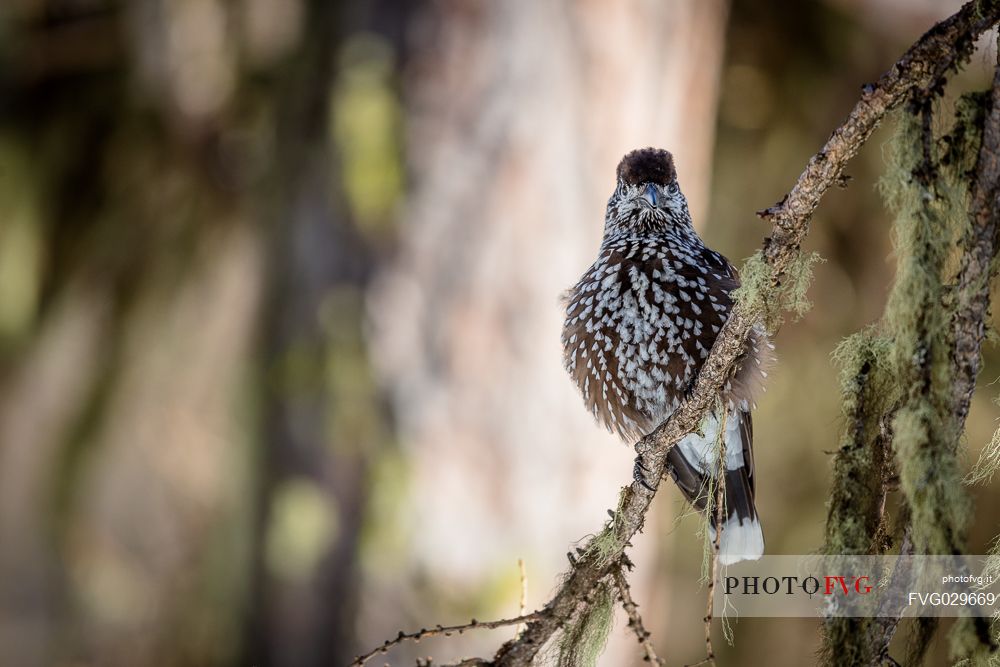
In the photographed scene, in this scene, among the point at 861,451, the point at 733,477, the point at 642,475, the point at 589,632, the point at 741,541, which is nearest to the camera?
the point at 861,451

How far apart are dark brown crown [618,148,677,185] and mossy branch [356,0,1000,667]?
0.83 meters

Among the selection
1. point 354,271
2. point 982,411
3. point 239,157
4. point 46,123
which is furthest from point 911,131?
point 46,123

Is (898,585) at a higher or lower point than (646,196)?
lower

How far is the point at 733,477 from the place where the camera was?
3.16m

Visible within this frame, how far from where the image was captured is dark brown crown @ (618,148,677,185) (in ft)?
8.52

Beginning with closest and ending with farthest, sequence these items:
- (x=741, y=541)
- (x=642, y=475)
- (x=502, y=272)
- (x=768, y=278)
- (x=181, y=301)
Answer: (x=768, y=278) < (x=642, y=475) < (x=741, y=541) < (x=502, y=272) < (x=181, y=301)

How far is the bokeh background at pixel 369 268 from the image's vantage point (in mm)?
4496

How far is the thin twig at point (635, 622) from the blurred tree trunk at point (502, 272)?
8.13 feet

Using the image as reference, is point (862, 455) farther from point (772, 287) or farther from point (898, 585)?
point (772, 287)

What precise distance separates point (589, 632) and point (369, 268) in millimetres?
2916

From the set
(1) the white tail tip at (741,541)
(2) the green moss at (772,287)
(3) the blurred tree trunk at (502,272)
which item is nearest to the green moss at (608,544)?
(2) the green moss at (772,287)

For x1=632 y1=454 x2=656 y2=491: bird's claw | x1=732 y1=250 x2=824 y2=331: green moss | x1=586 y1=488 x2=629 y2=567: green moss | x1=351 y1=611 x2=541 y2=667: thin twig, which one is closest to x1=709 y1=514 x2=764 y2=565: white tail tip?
x1=632 y1=454 x2=656 y2=491: bird's claw

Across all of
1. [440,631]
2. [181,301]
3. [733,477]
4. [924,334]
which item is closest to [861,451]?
[924,334]

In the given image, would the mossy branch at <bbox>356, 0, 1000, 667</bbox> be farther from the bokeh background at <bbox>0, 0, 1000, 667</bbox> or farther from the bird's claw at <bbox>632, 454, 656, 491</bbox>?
the bokeh background at <bbox>0, 0, 1000, 667</bbox>
